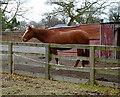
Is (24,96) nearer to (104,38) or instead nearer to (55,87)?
(55,87)

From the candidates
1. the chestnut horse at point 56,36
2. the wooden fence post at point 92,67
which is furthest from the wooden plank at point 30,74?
the chestnut horse at point 56,36

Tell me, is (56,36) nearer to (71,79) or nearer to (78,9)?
(71,79)

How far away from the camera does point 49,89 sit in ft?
15.5

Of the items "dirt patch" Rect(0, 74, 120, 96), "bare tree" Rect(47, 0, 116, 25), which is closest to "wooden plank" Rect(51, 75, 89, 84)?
"dirt patch" Rect(0, 74, 120, 96)

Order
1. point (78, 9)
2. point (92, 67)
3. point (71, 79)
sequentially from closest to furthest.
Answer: point (92, 67) → point (71, 79) → point (78, 9)

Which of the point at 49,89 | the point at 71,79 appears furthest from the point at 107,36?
the point at 49,89

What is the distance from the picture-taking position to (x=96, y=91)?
4.50 m

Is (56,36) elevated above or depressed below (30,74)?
above

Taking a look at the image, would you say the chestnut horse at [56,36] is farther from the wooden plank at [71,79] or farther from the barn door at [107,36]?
the wooden plank at [71,79]

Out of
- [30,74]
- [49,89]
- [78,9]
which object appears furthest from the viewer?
[78,9]

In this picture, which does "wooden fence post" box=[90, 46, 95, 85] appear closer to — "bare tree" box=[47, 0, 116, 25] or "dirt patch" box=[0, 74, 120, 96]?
"dirt patch" box=[0, 74, 120, 96]

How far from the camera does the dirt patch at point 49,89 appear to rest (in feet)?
14.5

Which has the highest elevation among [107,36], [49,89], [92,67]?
[107,36]

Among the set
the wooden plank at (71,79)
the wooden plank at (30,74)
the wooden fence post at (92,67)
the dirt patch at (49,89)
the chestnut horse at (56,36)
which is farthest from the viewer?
the chestnut horse at (56,36)
